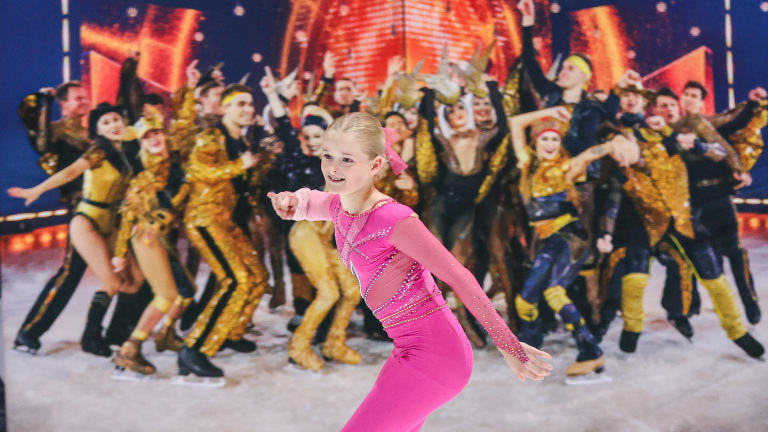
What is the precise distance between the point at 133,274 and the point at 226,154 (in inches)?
33.5

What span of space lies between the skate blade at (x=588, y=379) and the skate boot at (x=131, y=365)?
7.69 ft

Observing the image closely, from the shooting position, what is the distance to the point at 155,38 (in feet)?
12.3

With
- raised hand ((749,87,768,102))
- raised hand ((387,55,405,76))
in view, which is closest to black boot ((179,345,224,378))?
raised hand ((387,55,405,76))

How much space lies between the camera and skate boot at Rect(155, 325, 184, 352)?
386cm

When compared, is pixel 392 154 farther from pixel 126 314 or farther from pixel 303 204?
pixel 126 314

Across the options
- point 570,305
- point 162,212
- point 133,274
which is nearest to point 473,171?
point 570,305

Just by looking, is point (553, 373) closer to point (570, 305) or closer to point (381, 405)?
point (570, 305)

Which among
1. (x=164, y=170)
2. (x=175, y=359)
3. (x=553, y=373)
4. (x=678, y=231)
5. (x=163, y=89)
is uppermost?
(x=163, y=89)

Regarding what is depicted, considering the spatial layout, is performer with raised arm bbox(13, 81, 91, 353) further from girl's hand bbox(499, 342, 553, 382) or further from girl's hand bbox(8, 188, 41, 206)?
girl's hand bbox(499, 342, 553, 382)

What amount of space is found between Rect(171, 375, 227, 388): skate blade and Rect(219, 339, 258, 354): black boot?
0.18 m

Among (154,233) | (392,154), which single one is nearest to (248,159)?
(154,233)

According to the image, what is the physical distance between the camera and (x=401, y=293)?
193cm

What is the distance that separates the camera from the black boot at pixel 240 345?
153 inches

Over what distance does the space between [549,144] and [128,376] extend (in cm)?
268
